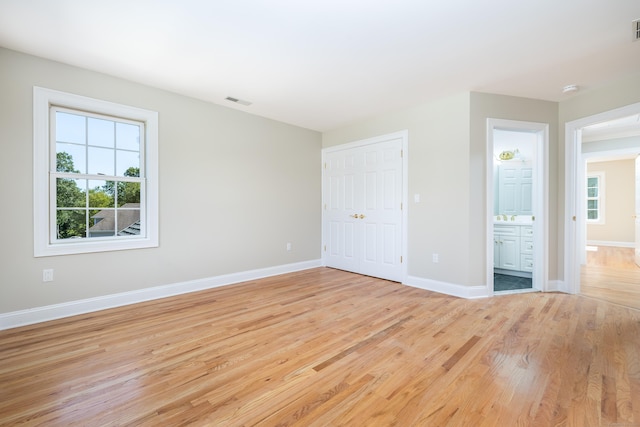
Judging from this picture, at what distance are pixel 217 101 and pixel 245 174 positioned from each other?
106 cm

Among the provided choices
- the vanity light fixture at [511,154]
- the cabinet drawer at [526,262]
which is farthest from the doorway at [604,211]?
the vanity light fixture at [511,154]

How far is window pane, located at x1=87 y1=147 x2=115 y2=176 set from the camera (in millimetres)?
3090

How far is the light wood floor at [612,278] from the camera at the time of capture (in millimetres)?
3494

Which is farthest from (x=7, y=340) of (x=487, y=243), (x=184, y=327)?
(x=487, y=243)

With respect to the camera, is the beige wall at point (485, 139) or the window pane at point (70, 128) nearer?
the window pane at point (70, 128)

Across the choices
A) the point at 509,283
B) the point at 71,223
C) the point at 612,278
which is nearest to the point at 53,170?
the point at 71,223

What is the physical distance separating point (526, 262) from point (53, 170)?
622 cm

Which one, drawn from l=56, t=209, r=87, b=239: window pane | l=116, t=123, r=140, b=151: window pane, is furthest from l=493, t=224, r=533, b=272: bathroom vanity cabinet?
l=56, t=209, r=87, b=239: window pane

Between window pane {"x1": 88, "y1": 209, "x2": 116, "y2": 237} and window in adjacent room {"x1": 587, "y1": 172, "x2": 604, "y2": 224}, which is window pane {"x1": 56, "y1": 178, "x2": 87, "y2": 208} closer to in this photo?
window pane {"x1": 88, "y1": 209, "x2": 116, "y2": 237}

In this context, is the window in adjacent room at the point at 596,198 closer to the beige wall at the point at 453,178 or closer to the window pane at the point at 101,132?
the beige wall at the point at 453,178

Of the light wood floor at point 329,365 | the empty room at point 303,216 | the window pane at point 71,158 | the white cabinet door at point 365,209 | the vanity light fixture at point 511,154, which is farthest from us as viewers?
the vanity light fixture at point 511,154

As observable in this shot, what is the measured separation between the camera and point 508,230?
4625 mm

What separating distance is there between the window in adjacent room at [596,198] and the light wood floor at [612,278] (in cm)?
169

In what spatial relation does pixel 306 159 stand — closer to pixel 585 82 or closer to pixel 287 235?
pixel 287 235
